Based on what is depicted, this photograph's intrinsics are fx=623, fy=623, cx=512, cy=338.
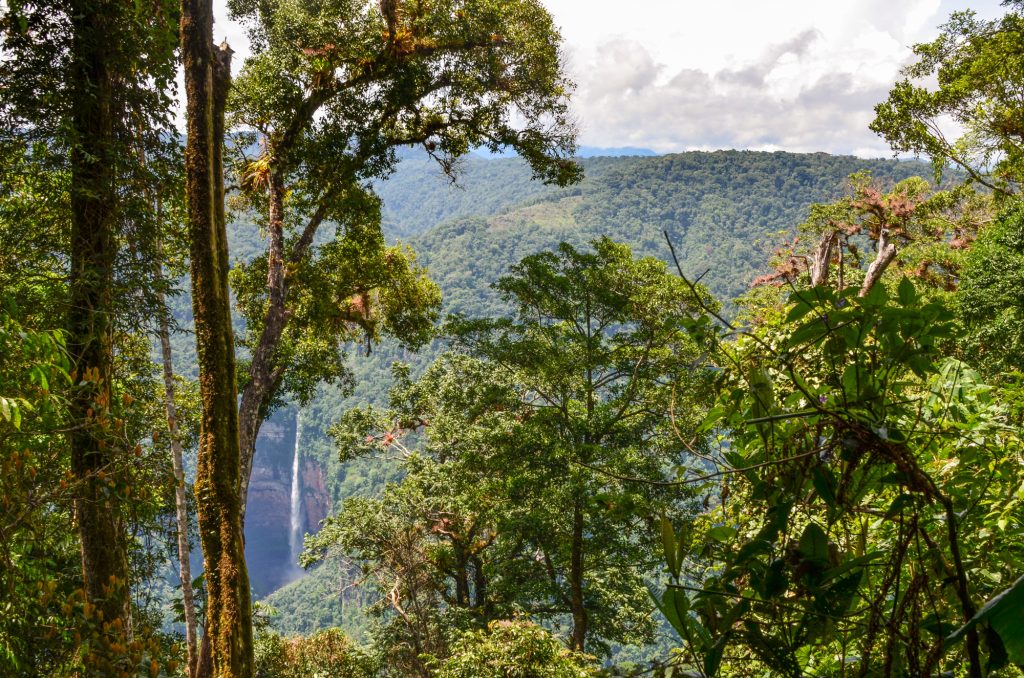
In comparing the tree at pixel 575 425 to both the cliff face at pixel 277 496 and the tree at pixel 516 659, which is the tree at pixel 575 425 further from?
the cliff face at pixel 277 496

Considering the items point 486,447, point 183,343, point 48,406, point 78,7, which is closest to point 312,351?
point 486,447

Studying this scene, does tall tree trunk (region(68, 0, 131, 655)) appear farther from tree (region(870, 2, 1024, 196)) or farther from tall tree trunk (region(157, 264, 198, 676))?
tree (region(870, 2, 1024, 196))

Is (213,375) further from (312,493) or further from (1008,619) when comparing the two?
(312,493)

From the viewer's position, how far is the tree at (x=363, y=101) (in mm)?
6363

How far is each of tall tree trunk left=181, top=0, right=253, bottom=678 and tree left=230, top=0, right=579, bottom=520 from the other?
3.29 metres

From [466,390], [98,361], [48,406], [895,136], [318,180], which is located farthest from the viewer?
[466,390]

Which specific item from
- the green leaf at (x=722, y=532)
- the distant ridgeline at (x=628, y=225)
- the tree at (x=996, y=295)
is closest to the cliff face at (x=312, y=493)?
the distant ridgeline at (x=628, y=225)

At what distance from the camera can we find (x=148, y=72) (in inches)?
157

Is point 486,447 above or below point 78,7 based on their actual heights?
below

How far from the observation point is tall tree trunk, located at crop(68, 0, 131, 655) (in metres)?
3.41

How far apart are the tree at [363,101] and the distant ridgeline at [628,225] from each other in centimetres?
5039

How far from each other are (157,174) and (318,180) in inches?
108

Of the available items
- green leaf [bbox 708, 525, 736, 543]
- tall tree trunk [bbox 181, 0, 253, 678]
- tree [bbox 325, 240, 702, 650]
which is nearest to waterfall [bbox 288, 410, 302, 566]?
tree [bbox 325, 240, 702, 650]

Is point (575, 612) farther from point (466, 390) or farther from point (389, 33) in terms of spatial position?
point (389, 33)
